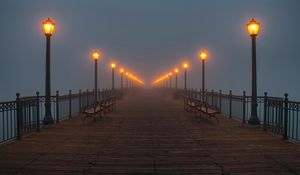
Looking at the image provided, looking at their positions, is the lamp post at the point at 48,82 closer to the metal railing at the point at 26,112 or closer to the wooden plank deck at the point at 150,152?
the metal railing at the point at 26,112

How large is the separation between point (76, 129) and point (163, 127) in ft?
11.2

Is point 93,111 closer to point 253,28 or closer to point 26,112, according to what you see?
point 26,112

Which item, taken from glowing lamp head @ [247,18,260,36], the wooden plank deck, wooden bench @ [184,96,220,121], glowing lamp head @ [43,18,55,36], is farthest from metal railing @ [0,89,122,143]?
glowing lamp head @ [247,18,260,36]

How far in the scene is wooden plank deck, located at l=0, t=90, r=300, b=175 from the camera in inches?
255

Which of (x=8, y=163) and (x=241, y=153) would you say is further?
(x=241, y=153)

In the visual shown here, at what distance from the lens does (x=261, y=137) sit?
33.9ft

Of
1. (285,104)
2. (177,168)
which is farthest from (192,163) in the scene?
(285,104)

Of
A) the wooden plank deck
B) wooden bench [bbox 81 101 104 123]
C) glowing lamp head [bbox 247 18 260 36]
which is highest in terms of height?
glowing lamp head [bbox 247 18 260 36]

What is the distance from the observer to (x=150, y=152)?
26.2ft

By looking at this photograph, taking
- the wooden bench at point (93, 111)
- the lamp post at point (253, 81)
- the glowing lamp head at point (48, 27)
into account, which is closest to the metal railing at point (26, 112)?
the wooden bench at point (93, 111)

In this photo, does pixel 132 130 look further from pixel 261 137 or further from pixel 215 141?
pixel 261 137

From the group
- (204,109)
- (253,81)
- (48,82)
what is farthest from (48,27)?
(253,81)

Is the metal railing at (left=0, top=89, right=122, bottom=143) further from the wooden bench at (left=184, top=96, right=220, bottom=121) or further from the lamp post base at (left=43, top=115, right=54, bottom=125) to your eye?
the wooden bench at (left=184, top=96, right=220, bottom=121)

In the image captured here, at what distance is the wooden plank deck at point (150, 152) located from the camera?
6.48m
